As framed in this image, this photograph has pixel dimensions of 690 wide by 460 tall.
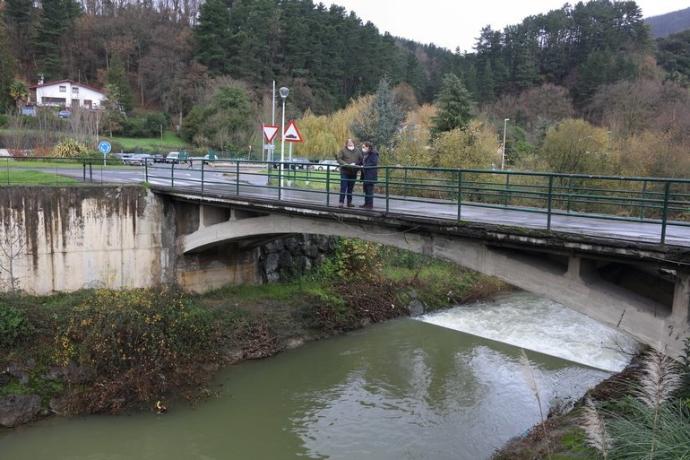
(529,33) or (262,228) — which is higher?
(529,33)

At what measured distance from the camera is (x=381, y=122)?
33.3 metres

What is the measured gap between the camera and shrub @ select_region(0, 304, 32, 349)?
12.8 meters

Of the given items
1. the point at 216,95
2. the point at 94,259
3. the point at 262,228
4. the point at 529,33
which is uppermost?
the point at 529,33

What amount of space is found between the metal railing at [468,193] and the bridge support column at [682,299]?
55 centimetres

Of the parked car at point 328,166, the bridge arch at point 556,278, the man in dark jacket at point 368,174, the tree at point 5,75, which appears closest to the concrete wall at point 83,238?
the parked car at point 328,166

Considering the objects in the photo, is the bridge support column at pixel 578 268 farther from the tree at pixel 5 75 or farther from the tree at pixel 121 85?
the tree at pixel 121 85

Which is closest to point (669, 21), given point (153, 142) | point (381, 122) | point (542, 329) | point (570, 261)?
point (153, 142)

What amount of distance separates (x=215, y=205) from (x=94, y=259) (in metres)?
3.59

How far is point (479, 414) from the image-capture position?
40.5 feet

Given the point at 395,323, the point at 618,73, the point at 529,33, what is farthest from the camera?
the point at 529,33

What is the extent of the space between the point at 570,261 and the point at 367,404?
5984 mm

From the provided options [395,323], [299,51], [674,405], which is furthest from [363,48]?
[674,405]

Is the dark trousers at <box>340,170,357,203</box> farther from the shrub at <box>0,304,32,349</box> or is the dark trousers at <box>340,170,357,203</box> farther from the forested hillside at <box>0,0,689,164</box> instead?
the forested hillside at <box>0,0,689,164</box>

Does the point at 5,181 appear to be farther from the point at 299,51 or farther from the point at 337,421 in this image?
the point at 299,51
